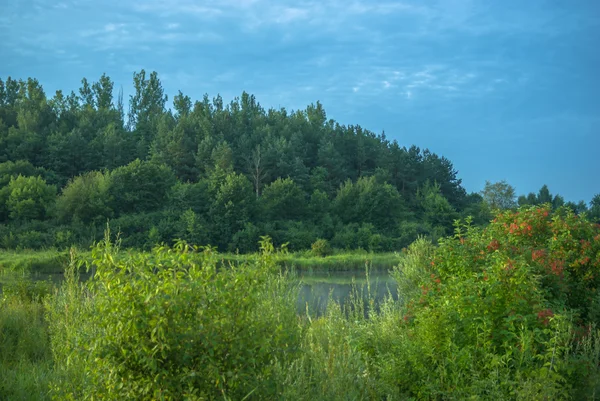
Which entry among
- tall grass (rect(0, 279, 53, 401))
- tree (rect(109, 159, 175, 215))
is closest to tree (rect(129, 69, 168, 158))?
tree (rect(109, 159, 175, 215))

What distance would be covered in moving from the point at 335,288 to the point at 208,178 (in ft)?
Answer: 118

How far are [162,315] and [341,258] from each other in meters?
35.0

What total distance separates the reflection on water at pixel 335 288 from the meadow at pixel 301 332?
2935 millimetres

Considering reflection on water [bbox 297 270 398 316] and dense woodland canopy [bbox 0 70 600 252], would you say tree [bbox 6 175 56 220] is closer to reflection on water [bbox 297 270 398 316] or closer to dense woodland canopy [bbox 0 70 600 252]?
dense woodland canopy [bbox 0 70 600 252]

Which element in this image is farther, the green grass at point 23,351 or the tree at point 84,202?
the tree at point 84,202

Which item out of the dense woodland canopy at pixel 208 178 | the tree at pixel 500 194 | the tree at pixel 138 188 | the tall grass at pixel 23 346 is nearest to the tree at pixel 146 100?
the dense woodland canopy at pixel 208 178

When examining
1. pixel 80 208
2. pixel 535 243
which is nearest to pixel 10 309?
pixel 535 243

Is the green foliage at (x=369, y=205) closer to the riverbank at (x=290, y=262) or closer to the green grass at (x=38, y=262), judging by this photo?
the riverbank at (x=290, y=262)

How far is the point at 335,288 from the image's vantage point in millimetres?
23734

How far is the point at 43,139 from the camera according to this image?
190 ft

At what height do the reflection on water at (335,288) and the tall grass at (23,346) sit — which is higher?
the tall grass at (23,346)

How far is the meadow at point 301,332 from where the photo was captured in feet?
12.4

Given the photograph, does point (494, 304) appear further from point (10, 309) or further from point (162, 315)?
point (10, 309)

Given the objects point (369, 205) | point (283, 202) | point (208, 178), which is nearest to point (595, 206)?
point (369, 205)
